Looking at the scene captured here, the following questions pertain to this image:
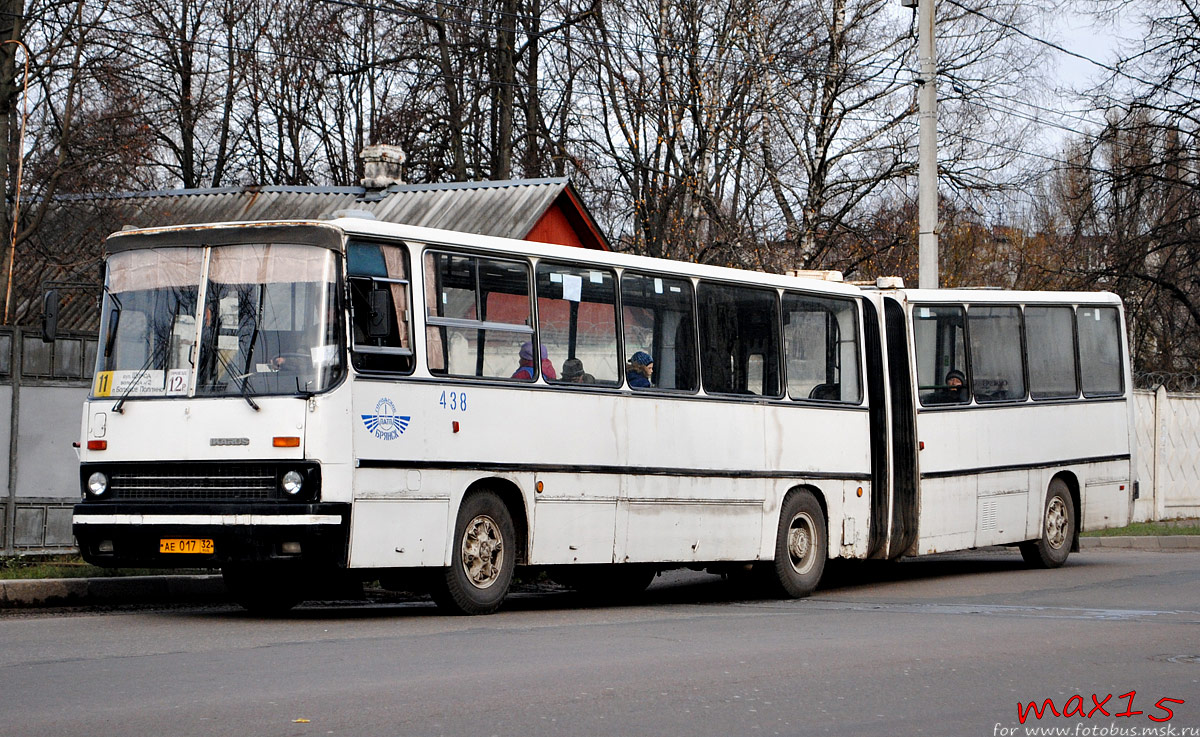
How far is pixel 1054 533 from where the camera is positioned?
18594 millimetres

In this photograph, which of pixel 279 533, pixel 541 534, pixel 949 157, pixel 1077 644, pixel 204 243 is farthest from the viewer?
pixel 949 157

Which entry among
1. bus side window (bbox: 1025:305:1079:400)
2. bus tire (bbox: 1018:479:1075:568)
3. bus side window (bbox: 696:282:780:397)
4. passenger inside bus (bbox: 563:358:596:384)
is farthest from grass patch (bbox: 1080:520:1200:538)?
passenger inside bus (bbox: 563:358:596:384)

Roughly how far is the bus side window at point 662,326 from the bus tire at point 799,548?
185 centimetres

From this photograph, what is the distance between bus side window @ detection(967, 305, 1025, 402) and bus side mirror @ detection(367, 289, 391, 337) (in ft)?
27.5

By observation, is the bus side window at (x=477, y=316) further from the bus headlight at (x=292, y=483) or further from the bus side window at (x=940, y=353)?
the bus side window at (x=940, y=353)

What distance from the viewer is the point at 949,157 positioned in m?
36.8

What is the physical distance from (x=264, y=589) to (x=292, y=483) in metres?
2.05

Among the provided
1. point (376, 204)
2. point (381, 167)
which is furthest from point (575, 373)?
point (381, 167)

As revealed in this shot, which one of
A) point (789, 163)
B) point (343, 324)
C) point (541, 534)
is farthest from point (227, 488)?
point (789, 163)

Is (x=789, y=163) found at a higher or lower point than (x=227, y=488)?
higher

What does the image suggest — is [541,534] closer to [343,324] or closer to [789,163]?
[343,324]

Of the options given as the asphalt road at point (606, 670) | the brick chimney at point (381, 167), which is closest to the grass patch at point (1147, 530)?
the asphalt road at point (606, 670)

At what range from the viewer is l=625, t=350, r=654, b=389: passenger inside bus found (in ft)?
45.1

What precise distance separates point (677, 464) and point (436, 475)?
2940 millimetres
